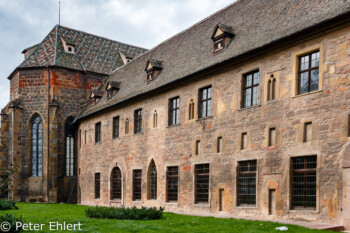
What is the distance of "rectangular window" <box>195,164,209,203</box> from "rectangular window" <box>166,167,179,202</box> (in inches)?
66.7

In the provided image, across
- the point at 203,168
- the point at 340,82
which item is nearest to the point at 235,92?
the point at 203,168

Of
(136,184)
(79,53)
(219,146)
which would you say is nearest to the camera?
(219,146)

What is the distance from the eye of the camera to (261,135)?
54.4ft

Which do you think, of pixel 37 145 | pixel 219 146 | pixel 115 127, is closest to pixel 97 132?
pixel 115 127

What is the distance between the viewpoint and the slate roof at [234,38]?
617 inches

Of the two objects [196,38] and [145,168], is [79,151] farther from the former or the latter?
[196,38]

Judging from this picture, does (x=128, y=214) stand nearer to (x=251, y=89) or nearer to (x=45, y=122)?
(x=251, y=89)

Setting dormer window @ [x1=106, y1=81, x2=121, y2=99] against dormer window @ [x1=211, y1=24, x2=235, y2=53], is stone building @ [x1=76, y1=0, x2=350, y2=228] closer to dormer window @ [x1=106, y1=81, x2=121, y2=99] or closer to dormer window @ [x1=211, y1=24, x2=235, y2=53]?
dormer window @ [x1=211, y1=24, x2=235, y2=53]

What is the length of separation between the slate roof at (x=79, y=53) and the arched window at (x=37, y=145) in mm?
4395

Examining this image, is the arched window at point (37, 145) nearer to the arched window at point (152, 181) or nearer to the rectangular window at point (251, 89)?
the arched window at point (152, 181)

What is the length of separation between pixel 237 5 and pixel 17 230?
50.1ft

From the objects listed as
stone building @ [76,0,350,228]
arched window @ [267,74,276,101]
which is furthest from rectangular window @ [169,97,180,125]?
arched window @ [267,74,276,101]

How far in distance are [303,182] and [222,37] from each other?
26.2 feet

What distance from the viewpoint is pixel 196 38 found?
2397 cm
